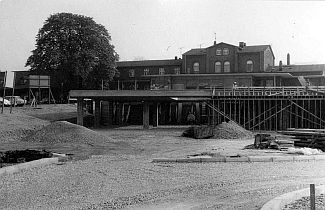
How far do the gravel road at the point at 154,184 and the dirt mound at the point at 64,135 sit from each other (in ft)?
33.9

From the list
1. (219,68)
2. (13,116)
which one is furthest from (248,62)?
(13,116)

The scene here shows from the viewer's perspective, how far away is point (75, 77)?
62.2 metres

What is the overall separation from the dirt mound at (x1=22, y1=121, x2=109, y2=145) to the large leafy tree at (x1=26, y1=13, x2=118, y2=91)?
27.7 meters

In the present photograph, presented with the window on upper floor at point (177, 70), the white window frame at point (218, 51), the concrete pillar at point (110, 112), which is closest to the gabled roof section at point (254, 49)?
the white window frame at point (218, 51)

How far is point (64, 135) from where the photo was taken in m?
29.3

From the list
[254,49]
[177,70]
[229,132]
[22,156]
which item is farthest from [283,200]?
[177,70]

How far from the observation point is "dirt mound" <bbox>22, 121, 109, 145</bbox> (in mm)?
28538

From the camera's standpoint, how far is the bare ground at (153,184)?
9.91m

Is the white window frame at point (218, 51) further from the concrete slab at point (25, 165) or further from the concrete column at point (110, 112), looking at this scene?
the concrete slab at point (25, 165)

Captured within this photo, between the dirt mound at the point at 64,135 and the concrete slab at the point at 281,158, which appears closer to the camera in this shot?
the concrete slab at the point at 281,158

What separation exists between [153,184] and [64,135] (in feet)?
58.1

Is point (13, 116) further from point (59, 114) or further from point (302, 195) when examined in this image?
point (302, 195)

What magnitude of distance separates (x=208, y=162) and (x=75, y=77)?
4657 centimetres

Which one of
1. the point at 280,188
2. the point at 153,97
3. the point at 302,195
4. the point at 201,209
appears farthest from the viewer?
the point at 153,97
